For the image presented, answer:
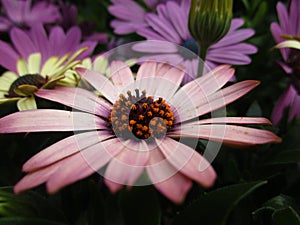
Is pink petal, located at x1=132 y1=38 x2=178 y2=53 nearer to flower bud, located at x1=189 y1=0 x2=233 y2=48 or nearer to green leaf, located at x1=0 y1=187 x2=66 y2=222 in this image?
flower bud, located at x1=189 y1=0 x2=233 y2=48

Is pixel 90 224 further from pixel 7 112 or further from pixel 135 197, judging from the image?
pixel 7 112

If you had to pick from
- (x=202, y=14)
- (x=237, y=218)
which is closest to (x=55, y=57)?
(x=202, y=14)

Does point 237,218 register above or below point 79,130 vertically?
below

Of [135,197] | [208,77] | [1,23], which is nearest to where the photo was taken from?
[135,197]

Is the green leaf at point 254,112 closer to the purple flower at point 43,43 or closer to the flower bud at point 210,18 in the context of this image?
the flower bud at point 210,18

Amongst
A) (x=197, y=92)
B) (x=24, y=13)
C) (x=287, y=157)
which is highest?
(x=24, y=13)

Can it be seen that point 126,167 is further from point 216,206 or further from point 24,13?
point 24,13

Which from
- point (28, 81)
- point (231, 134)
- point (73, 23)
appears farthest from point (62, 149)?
point (73, 23)
